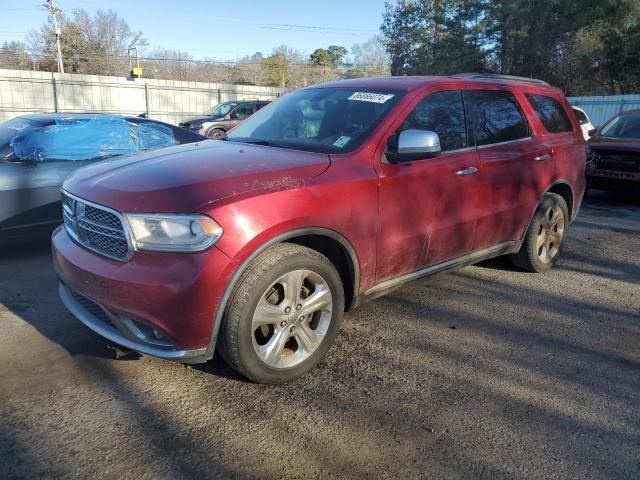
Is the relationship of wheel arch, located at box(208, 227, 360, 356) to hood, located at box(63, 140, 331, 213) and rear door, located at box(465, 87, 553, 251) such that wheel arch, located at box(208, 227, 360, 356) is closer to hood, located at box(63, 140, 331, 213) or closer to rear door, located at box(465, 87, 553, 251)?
hood, located at box(63, 140, 331, 213)

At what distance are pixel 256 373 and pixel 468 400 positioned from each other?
4.01 feet

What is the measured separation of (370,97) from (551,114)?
230cm

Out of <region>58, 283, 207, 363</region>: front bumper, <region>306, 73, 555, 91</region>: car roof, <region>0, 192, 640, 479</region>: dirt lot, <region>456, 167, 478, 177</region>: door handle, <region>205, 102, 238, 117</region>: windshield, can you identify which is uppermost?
<region>205, 102, 238, 117</region>: windshield

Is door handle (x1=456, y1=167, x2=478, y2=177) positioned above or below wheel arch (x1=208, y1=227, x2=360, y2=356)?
above

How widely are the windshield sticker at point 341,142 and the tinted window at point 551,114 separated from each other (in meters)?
2.31

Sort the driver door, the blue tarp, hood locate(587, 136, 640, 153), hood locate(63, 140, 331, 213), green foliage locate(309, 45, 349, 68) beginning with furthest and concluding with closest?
green foliage locate(309, 45, 349, 68), hood locate(587, 136, 640, 153), the blue tarp, the driver door, hood locate(63, 140, 331, 213)

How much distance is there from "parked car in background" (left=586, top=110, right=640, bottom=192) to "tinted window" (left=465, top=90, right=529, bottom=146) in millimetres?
4893

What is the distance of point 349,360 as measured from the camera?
3.36m

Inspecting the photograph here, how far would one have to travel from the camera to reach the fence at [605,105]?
720 inches

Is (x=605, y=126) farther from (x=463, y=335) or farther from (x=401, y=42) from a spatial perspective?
(x=401, y=42)

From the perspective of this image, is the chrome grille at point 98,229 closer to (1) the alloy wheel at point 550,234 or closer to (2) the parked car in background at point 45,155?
(2) the parked car in background at point 45,155

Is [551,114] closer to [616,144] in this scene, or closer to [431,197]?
[431,197]

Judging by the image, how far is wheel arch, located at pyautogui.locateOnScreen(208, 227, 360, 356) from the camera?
8.88ft

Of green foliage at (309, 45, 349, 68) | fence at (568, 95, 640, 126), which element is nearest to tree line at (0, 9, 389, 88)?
green foliage at (309, 45, 349, 68)
